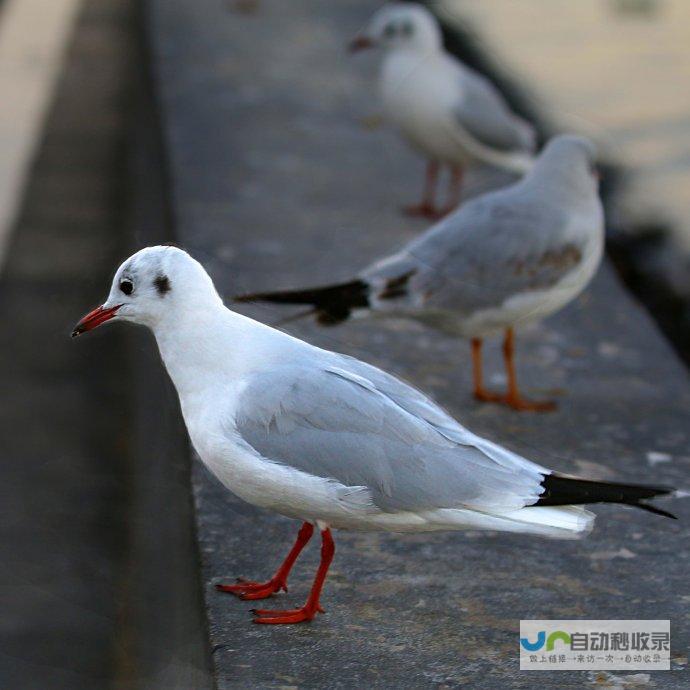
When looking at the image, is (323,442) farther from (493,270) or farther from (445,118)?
(445,118)

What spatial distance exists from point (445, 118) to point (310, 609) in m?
3.37

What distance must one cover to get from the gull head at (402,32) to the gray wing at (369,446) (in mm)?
3741

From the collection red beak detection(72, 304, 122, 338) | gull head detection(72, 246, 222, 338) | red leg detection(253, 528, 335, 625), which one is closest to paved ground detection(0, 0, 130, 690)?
red leg detection(253, 528, 335, 625)

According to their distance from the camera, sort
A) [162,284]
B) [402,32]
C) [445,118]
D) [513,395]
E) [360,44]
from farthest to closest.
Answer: [360,44] < [402,32] < [445,118] < [513,395] < [162,284]

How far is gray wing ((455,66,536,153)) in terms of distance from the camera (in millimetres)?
5875

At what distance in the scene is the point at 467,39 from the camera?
9.06 meters

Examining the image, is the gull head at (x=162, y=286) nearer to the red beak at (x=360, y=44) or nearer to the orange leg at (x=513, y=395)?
Result: the orange leg at (x=513, y=395)

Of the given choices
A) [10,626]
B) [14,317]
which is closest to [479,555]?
[10,626]

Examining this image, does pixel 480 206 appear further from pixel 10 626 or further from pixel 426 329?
pixel 10 626

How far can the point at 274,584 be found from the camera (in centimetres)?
295

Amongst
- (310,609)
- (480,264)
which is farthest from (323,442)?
(480,264)

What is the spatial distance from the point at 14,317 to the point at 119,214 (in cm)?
123

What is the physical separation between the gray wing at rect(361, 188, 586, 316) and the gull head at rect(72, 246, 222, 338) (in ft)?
4.02
